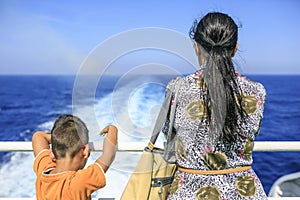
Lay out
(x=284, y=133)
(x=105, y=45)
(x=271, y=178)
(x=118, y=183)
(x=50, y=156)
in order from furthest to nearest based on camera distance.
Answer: (x=284, y=133), (x=271, y=178), (x=118, y=183), (x=50, y=156), (x=105, y=45)

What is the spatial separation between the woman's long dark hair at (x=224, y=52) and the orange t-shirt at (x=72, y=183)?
40 cm

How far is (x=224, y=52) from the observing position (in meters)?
1.20

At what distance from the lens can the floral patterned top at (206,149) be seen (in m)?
1.21

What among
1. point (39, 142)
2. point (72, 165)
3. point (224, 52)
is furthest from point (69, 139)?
point (224, 52)

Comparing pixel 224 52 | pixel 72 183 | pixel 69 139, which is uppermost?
pixel 224 52

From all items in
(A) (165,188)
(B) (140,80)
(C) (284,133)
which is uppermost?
(B) (140,80)

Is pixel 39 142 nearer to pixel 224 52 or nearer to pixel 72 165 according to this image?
pixel 72 165

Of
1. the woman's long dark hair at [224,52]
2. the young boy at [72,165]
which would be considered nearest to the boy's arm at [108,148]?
the young boy at [72,165]

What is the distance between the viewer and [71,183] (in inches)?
49.5

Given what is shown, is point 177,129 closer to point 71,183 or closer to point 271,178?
point 71,183

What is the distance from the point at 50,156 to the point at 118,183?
16.7ft

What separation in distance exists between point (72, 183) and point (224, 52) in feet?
2.04

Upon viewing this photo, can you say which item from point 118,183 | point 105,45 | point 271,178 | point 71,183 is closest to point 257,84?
point 105,45

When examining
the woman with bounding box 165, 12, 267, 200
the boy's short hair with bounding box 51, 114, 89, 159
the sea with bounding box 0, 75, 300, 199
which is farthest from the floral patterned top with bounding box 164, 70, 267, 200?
the boy's short hair with bounding box 51, 114, 89, 159
